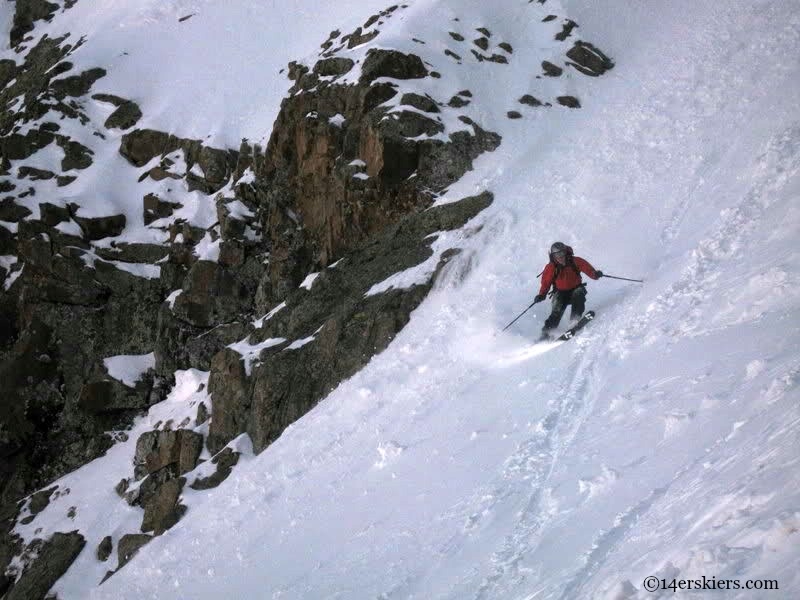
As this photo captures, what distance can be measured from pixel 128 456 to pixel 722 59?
68.4 feet

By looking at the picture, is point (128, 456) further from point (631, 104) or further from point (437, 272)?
point (631, 104)

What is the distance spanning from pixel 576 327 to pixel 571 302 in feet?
1.54

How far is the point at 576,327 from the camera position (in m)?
10.9

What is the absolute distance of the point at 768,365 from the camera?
6055mm

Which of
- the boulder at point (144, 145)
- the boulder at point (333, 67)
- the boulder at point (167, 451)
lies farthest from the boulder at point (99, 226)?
the boulder at point (333, 67)

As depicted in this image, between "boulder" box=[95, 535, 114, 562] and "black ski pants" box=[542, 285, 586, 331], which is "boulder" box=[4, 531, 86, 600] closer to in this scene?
"boulder" box=[95, 535, 114, 562]

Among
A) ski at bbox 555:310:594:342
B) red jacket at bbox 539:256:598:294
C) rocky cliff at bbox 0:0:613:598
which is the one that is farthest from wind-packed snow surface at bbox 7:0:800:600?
rocky cliff at bbox 0:0:613:598

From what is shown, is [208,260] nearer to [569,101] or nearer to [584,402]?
[569,101]

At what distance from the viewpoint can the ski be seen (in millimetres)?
10727

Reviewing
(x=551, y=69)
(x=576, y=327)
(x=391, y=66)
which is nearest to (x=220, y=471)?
(x=576, y=327)

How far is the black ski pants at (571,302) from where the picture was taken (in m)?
11.0

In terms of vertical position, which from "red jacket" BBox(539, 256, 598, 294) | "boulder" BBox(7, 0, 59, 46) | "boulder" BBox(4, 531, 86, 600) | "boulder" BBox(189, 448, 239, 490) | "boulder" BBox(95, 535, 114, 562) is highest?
"red jacket" BBox(539, 256, 598, 294)

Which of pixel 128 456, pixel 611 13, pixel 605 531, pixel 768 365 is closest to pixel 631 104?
pixel 611 13

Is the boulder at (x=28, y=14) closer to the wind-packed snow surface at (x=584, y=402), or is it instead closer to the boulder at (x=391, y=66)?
the boulder at (x=391, y=66)
